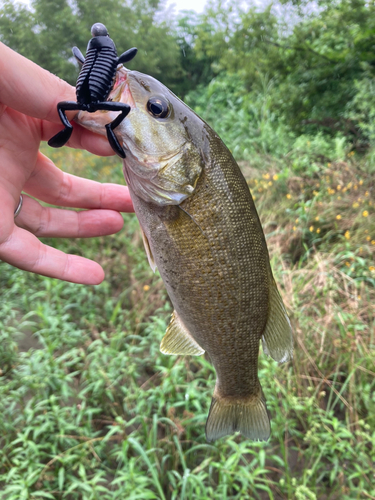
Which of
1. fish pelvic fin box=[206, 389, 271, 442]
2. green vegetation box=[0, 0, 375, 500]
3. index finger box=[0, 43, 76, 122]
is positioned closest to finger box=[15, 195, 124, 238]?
index finger box=[0, 43, 76, 122]

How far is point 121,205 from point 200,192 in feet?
2.98

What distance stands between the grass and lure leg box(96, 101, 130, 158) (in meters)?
1.62

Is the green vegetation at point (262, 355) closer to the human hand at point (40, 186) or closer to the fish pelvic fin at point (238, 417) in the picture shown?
the fish pelvic fin at point (238, 417)

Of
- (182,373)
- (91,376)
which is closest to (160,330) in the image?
(182,373)

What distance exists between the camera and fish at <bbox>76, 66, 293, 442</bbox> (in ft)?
3.41

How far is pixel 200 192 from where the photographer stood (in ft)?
3.52

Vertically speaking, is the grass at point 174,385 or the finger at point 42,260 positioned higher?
the finger at point 42,260

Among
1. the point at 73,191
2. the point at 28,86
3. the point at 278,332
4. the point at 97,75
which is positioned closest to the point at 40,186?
the point at 73,191

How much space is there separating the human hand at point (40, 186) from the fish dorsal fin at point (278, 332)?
3.06 feet

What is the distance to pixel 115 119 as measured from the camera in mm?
941

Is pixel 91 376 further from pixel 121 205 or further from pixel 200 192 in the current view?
pixel 200 192

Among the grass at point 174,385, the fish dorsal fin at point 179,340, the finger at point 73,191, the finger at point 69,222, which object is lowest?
the grass at point 174,385

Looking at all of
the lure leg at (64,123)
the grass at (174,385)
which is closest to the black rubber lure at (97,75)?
the lure leg at (64,123)

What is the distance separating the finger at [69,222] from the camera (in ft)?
5.95
